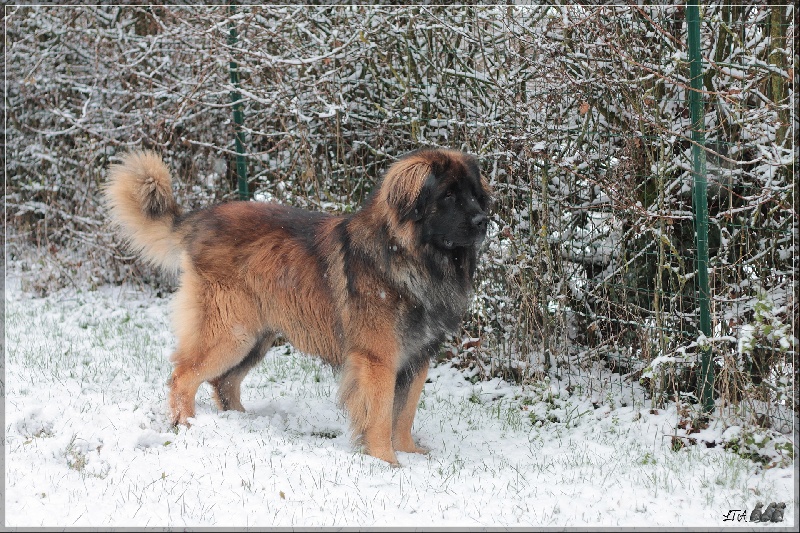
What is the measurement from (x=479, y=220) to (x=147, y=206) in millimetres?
2198

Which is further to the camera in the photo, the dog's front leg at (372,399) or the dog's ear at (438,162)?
the dog's front leg at (372,399)

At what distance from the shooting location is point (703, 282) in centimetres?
466

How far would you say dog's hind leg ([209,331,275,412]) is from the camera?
5195mm

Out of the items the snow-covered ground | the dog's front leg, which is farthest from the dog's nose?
the snow-covered ground

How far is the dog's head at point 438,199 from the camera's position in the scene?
4211 mm

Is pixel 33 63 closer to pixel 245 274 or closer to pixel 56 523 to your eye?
pixel 245 274

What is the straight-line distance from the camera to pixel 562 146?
5.53 meters

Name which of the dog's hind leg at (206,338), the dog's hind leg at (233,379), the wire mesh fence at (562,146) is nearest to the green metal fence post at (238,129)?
the wire mesh fence at (562,146)

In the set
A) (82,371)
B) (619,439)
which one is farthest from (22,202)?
(619,439)

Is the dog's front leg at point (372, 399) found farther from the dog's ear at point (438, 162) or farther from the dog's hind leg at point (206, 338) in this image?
the dog's ear at point (438, 162)

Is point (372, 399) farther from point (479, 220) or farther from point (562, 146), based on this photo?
point (562, 146)

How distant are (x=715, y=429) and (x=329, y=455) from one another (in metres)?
2.20

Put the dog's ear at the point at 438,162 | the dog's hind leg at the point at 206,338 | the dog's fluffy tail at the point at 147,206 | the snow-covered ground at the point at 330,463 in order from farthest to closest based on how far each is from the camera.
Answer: the dog's fluffy tail at the point at 147,206 → the dog's hind leg at the point at 206,338 → the dog's ear at the point at 438,162 → the snow-covered ground at the point at 330,463

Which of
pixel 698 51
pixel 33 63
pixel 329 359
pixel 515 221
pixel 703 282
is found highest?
pixel 33 63
